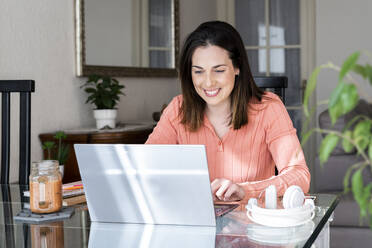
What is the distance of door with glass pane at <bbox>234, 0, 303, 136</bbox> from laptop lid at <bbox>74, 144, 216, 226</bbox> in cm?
415

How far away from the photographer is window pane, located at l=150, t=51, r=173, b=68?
4.19 metres

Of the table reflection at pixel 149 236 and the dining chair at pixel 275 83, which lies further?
the dining chair at pixel 275 83

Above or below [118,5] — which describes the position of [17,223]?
below

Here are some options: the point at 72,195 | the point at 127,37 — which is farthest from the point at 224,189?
the point at 127,37

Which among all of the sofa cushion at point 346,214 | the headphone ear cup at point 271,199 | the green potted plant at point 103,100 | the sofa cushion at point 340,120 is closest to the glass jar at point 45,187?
the headphone ear cup at point 271,199

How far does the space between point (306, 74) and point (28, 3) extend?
→ 120 inches

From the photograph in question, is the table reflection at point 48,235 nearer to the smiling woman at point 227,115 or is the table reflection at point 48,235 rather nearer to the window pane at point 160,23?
the smiling woman at point 227,115

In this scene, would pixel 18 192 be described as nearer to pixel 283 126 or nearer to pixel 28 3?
pixel 283 126

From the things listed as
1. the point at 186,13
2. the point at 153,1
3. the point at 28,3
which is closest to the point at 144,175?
the point at 28,3

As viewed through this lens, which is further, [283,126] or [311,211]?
[283,126]

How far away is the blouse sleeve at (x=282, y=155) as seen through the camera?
5.30ft

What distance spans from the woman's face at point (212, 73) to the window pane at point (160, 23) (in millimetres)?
2284

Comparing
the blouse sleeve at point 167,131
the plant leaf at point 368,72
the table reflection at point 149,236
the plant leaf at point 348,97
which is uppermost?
the plant leaf at point 368,72

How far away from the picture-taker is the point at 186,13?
481 centimetres
